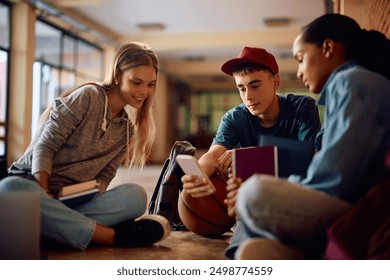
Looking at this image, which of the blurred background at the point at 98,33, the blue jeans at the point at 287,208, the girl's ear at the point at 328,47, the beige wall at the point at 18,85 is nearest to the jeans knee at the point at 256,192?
the blue jeans at the point at 287,208

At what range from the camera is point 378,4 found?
159 inches

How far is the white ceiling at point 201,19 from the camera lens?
30.1 feet

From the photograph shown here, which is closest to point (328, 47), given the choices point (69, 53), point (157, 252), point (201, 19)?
point (157, 252)

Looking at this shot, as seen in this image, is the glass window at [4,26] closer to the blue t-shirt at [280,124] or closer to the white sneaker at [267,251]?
the blue t-shirt at [280,124]

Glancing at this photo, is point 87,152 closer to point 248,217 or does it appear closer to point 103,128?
point 103,128

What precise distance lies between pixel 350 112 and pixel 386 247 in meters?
0.43

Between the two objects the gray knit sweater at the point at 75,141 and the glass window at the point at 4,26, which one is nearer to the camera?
the gray knit sweater at the point at 75,141

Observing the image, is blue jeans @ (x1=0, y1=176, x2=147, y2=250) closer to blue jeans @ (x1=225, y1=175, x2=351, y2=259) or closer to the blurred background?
blue jeans @ (x1=225, y1=175, x2=351, y2=259)

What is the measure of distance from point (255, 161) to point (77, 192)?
890mm

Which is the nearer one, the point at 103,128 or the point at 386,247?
the point at 386,247

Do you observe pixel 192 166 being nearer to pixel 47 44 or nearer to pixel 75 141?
pixel 75 141

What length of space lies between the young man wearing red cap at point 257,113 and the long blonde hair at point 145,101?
1.20ft

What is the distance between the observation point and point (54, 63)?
32.1 ft
